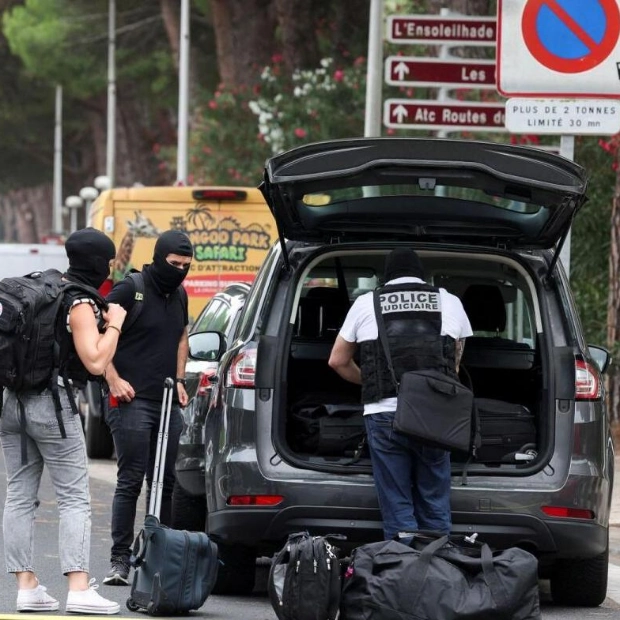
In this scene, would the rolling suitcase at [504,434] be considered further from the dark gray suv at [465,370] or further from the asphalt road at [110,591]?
the asphalt road at [110,591]

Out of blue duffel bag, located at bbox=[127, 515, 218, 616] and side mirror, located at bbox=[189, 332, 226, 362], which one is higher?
side mirror, located at bbox=[189, 332, 226, 362]

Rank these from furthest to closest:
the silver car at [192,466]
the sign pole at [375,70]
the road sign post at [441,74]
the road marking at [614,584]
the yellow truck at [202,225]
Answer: the sign pole at [375,70] < the road sign post at [441,74] < the yellow truck at [202,225] < the silver car at [192,466] < the road marking at [614,584]

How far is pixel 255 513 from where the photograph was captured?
25.0ft

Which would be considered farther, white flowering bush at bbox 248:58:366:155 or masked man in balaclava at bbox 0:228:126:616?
white flowering bush at bbox 248:58:366:155

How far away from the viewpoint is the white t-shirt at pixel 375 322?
301 inches

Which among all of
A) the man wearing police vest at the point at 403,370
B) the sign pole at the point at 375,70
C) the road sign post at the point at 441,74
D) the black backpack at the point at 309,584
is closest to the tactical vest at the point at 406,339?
the man wearing police vest at the point at 403,370

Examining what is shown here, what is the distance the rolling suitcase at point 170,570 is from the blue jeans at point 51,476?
24cm

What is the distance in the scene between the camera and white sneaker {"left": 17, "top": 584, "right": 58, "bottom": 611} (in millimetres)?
7391

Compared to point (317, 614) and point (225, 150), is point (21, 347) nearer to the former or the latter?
point (317, 614)

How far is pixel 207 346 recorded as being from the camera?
9.30m

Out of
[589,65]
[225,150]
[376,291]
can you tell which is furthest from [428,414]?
[225,150]

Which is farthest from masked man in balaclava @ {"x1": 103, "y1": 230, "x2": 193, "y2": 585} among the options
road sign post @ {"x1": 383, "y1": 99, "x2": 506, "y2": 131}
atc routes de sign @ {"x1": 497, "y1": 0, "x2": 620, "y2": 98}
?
road sign post @ {"x1": 383, "y1": 99, "x2": 506, "y2": 131}

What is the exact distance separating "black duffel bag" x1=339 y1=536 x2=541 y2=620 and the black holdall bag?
63 centimetres

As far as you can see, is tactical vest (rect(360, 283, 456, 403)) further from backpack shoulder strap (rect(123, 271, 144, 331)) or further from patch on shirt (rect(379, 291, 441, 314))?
backpack shoulder strap (rect(123, 271, 144, 331))
